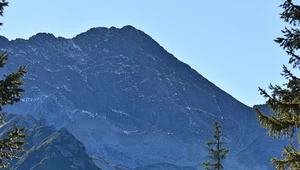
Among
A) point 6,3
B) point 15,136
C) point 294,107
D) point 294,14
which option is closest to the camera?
point 294,107

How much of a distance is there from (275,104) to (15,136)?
31.8ft

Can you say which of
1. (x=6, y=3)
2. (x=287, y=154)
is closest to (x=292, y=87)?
(x=287, y=154)

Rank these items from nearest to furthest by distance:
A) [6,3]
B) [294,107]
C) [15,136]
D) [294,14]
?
[294,107] → [294,14] → [15,136] → [6,3]

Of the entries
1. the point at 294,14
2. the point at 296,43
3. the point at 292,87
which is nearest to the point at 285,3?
the point at 294,14

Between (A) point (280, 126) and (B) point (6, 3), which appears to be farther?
(B) point (6, 3)

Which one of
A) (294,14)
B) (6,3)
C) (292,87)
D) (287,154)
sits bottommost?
(287,154)

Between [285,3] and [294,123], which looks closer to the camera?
[294,123]

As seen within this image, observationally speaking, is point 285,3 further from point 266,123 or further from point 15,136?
point 15,136

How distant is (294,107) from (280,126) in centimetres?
80

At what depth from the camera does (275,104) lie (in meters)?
15.4

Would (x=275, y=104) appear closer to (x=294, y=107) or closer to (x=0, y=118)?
(x=294, y=107)

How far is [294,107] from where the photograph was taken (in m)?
15.2

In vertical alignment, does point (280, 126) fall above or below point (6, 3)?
below

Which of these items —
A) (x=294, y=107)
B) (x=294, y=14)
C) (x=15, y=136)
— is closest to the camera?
(x=294, y=107)
